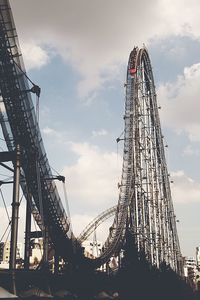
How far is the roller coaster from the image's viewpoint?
17828 mm

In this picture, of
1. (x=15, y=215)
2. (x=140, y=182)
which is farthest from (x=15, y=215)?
(x=140, y=182)

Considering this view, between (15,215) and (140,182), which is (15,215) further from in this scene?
(140,182)

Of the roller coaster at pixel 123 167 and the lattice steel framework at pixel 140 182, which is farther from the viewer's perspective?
the lattice steel framework at pixel 140 182

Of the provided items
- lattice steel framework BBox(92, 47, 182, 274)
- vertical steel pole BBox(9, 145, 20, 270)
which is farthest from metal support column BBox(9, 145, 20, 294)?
lattice steel framework BBox(92, 47, 182, 274)

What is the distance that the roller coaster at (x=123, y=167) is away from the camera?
17.8 meters

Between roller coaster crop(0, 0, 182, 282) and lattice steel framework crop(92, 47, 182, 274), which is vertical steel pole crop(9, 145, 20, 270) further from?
lattice steel framework crop(92, 47, 182, 274)

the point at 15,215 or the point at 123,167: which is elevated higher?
the point at 123,167

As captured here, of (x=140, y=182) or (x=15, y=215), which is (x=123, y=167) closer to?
(x=140, y=182)

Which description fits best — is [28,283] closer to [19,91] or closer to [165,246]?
[19,91]

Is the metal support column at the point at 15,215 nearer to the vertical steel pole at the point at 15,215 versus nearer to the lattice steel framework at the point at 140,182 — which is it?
the vertical steel pole at the point at 15,215

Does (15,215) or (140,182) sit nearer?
(15,215)

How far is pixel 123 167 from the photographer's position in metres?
39.4

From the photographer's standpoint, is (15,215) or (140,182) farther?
(140,182)

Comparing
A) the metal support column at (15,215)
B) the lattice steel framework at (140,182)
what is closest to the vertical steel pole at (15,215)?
the metal support column at (15,215)
